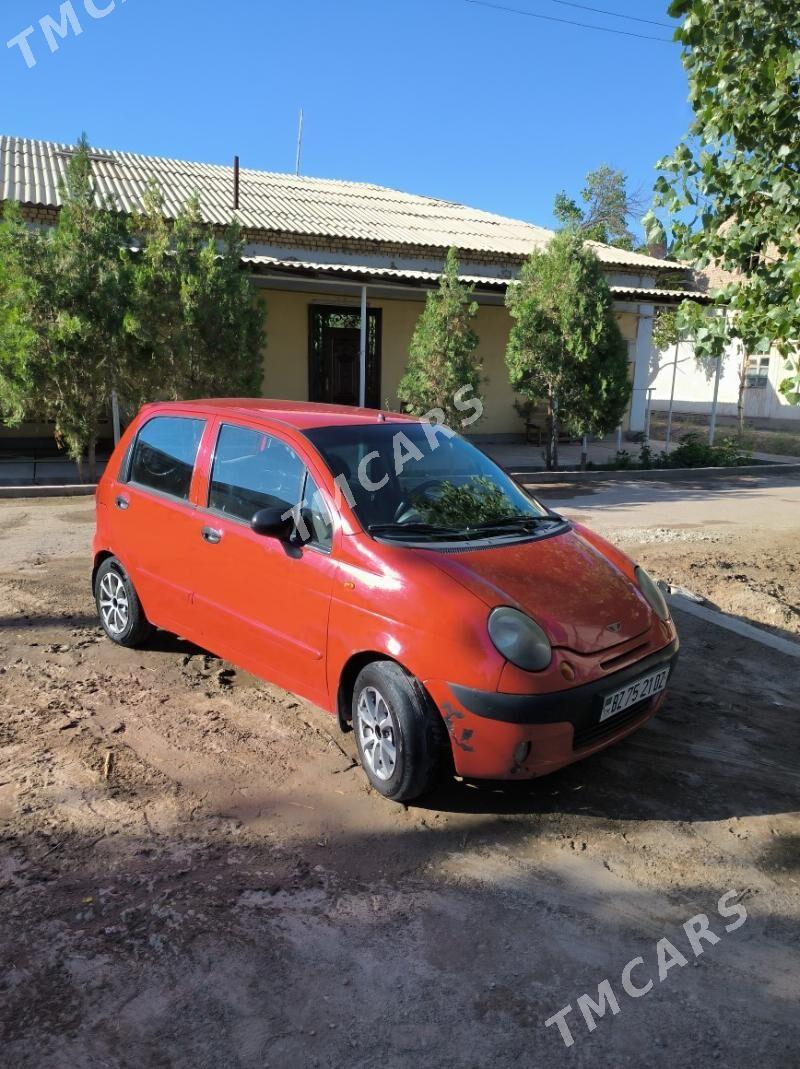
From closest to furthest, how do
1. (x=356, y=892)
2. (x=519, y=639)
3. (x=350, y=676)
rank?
(x=356, y=892) → (x=519, y=639) → (x=350, y=676)

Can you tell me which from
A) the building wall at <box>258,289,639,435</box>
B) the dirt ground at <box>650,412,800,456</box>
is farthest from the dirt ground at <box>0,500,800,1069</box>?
the dirt ground at <box>650,412,800,456</box>

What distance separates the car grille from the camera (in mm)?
3186

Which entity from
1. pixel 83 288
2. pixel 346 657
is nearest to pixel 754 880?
pixel 346 657

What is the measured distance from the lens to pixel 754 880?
2.95 metres

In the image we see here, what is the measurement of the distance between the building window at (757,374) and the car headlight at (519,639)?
3150 centimetres

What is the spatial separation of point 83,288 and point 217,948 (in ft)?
32.3

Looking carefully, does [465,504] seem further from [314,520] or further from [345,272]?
[345,272]

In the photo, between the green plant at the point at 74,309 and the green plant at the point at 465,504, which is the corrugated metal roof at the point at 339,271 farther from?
the green plant at the point at 465,504

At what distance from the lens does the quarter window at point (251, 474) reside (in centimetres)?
386

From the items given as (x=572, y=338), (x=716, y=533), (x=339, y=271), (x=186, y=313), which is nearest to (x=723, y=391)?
(x=572, y=338)

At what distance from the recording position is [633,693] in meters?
3.37

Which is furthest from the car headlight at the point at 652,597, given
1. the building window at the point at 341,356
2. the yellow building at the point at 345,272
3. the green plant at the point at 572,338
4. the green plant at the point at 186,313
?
the building window at the point at 341,356

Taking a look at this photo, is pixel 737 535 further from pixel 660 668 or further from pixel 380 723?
pixel 380 723

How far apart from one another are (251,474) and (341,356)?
1335 centimetres
